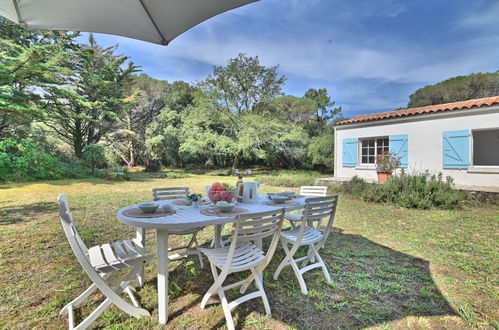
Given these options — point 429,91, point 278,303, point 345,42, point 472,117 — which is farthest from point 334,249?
point 429,91

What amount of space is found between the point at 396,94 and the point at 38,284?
73.7ft

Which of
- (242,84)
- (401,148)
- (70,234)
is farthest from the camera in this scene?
(242,84)

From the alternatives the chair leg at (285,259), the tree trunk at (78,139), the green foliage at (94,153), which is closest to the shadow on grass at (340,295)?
the chair leg at (285,259)

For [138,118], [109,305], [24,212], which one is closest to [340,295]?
[109,305]

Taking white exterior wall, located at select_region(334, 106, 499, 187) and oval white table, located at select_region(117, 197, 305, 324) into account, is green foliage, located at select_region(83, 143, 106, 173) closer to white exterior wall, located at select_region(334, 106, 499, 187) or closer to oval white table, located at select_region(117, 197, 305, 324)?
white exterior wall, located at select_region(334, 106, 499, 187)

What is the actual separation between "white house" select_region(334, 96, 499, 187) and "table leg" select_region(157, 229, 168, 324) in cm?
841

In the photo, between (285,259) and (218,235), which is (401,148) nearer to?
(285,259)

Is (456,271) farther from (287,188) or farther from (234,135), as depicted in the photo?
(234,135)

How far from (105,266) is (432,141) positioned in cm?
921

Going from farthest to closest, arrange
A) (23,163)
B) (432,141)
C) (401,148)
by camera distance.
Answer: (23,163)
(401,148)
(432,141)

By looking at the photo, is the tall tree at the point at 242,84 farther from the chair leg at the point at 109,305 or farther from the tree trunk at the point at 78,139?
the chair leg at the point at 109,305

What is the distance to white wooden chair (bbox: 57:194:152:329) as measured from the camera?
158 centimetres

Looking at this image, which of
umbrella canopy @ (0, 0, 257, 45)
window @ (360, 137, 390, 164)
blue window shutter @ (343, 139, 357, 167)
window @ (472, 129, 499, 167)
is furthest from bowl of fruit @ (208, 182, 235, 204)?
window @ (472, 129, 499, 167)

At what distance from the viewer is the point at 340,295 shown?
7.30ft
